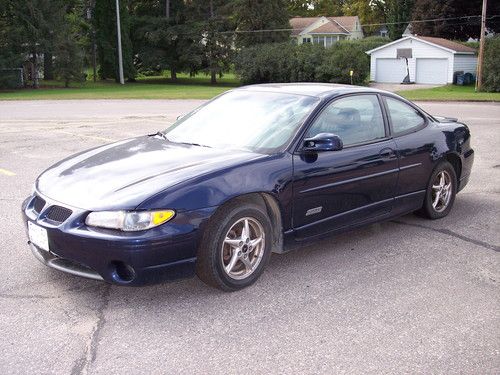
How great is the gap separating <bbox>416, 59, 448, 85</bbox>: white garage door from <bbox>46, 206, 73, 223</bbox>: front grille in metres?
44.9

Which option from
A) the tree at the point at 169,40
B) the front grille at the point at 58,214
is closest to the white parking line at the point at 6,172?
the front grille at the point at 58,214

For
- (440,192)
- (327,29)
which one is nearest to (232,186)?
(440,192)

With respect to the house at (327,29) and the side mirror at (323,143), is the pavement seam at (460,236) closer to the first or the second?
the side mirror at (323,143)

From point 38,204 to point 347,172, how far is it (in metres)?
2.47

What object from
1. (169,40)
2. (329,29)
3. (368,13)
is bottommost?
(169,40)

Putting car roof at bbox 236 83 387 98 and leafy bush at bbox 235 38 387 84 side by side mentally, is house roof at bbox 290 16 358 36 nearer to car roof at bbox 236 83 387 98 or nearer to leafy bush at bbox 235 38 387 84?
leafy bush at bbox 235 38 387 84

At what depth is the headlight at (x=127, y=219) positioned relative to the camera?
12.5 feet

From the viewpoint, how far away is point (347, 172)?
4.95 meters

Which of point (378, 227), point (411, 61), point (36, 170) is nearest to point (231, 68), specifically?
point (411, 61)

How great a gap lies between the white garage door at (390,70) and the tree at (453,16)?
8.44m

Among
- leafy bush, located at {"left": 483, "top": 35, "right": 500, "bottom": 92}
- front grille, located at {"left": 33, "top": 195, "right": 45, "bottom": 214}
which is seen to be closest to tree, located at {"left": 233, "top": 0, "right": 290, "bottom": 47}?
leafy bush, located at {"left": 483, "top": 35, "right": 500, "bottom": 92}

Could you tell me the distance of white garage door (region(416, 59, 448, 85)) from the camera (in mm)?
45250

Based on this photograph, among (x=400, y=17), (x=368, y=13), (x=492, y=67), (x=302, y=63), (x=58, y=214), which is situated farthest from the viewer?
(x=368, y=13)

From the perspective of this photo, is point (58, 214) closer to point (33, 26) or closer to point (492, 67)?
point (492, 67)
